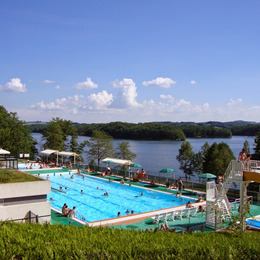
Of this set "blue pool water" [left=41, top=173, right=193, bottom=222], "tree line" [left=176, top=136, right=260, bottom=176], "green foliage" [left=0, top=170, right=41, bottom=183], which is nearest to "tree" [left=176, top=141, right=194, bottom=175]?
"tree line" [left=176, top=136, right=260, bottom=176]

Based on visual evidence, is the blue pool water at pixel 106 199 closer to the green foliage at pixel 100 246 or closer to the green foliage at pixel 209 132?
the green foliage at pixel 100 246

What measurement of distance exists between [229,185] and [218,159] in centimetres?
3237

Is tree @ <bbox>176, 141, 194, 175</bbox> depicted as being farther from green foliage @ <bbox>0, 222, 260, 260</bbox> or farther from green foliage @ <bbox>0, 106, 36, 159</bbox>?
green foliage @ <bbox>0, 222, 260, 260</bbox>

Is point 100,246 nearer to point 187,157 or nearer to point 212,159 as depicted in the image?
point 212,159

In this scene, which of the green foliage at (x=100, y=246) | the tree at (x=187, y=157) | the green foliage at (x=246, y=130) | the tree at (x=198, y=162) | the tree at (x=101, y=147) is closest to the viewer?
the green foliage at (x=100, y=246)

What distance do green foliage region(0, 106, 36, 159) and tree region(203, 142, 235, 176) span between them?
103ft

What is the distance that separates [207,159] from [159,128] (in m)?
77.5

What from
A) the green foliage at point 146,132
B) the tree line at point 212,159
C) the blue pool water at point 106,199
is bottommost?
the blue pool water at point 106,199

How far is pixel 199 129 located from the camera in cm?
15062

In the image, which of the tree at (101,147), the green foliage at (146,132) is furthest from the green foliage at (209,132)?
the tree at (101,147)

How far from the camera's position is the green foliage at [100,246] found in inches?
224

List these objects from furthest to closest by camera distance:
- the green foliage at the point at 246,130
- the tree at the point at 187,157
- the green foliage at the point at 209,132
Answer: the green foliage at the point at 246,130
the green foliage at the point at 209,132
the tree at the point at 187,157

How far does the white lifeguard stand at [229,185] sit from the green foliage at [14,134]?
42.4m

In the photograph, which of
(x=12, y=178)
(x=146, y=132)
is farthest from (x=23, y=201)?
(x=146, y=132)
